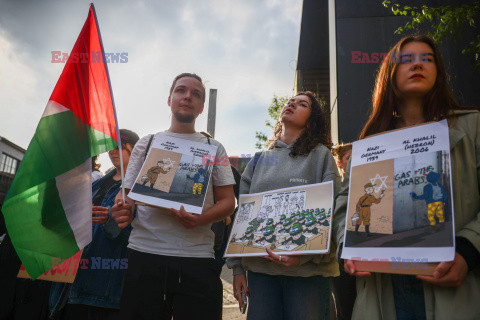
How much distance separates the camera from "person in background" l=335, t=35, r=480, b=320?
1.04m

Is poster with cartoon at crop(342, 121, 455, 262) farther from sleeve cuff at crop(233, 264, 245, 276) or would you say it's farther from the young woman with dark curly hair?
sleeve cuff at crop(233, 264, 245, 276)

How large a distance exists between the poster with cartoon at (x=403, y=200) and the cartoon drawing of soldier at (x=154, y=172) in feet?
3.93

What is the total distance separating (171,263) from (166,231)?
20 centimetres

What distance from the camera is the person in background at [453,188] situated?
104 cm

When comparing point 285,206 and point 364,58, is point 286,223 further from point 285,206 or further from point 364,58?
point 364,58

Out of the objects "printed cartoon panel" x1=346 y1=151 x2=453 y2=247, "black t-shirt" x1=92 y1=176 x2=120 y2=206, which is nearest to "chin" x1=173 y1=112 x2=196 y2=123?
"black t-shirt" x1=92 y1=176 x2=120 y2=206

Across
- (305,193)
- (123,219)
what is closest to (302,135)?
(305,193)

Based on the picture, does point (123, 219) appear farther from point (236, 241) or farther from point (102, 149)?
point (236, 241)

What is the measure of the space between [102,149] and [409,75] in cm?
194

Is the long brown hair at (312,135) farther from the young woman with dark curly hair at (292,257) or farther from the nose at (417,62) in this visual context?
the nose at (417,62)

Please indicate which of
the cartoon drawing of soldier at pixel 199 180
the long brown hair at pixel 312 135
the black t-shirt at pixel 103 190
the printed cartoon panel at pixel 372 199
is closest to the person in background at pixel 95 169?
the black t-shirt at pixel 103 190

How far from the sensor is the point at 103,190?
9.50ft

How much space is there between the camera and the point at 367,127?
5.20 ft

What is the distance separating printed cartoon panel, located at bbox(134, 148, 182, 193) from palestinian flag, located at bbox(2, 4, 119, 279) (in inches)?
15.1
